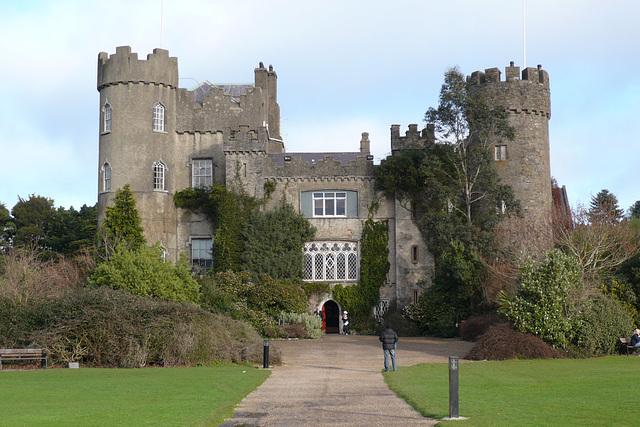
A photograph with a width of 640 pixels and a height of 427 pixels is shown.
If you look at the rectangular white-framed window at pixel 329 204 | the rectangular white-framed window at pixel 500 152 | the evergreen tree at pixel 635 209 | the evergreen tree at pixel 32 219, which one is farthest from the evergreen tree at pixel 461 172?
the evergreen tree at pixel 635 209

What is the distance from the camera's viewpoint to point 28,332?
2438 cm

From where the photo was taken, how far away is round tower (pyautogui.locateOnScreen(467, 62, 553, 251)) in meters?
38.3

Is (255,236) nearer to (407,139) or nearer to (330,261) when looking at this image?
(330,261)

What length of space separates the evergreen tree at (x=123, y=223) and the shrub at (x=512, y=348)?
19.0 meters

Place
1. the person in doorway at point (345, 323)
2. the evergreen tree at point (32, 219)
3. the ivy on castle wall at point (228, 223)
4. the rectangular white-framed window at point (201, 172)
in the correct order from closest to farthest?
the person in doorway at point (345, 323)
the ivy on castle wall at point (228, 223)
the rectangular white-framed window at point (201, 172)
the evergreen tree at point (32, 219)

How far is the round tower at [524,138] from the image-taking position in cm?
3829

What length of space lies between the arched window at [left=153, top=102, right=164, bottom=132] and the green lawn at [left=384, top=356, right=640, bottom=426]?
22957 millimetres

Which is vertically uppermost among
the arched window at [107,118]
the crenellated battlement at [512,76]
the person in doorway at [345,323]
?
the crenellated battlement at [512,76]

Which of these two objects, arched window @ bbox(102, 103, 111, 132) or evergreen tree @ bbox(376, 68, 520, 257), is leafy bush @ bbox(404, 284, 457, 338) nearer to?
evergreen tree @ bbox(376, 68, 520, 257)

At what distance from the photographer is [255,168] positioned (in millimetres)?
39656

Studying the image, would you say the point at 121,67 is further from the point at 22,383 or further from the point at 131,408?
the point at 131,408

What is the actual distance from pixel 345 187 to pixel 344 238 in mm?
2760

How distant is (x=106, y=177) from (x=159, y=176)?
8.92 feet

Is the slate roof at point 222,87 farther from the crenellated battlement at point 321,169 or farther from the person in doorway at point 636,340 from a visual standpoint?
the person in doorway at point 636,340
